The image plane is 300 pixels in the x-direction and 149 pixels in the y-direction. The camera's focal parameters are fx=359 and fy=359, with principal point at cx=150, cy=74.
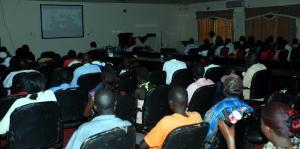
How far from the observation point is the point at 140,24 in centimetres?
1459

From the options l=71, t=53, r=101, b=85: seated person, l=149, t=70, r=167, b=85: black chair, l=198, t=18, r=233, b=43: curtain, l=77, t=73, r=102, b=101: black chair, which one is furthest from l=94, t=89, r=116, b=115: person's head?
l=198, t=18, r=233, b=43: curtain

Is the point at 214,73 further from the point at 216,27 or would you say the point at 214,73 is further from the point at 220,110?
the point at 216,27

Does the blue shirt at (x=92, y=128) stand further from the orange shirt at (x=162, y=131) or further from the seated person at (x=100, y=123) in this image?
the orange shirt at (x=162, y=131)

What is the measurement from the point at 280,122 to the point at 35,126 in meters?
2.15

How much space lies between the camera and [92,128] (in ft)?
7.80

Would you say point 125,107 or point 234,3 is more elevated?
point 234,3

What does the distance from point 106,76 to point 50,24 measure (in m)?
9.09

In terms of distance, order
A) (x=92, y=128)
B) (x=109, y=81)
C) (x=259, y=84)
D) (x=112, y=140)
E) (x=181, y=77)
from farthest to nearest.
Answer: (x=181, y=77)
(x=259, y=84)
(x=109, y=81)
(x=92, y=128)
(x=112, y=140)

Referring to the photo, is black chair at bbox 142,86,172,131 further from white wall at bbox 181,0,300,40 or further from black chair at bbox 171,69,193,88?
white wall at bbox 181,0,300,40

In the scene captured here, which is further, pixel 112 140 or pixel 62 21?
pixel 62 21

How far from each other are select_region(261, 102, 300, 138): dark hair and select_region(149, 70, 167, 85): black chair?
12.6ft

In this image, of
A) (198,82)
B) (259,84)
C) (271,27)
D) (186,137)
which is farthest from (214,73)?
(271,27)

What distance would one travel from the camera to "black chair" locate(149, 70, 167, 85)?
227 inches

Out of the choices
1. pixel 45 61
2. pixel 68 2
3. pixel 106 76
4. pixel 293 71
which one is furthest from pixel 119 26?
pixel 106 76
